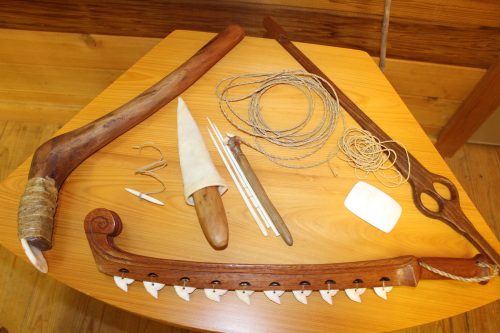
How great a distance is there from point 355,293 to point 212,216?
0.27m

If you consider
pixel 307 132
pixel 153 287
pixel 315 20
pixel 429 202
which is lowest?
pixel 153 287

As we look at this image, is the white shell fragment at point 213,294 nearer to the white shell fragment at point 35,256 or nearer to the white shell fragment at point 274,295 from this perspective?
the white shell fragment at point 274,295

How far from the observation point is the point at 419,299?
619 mm

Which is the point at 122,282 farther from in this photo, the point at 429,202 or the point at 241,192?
the point at 429,202

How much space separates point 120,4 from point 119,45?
0.14m

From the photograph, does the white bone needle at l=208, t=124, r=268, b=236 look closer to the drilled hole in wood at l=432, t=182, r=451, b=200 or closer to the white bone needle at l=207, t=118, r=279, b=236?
the white bone needle at l=207, t=118, r=279, b=236

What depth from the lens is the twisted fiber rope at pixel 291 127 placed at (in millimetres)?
731

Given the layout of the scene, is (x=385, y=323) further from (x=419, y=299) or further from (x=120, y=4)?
(x=120, y=4)

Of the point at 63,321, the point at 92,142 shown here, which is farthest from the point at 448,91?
the point at 63,321

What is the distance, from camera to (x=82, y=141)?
2.20 ft

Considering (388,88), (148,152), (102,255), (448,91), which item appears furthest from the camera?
(448,91)

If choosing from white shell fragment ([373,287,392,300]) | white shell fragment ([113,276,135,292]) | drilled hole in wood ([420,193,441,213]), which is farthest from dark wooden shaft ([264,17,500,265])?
white shell fragment ([113,276,135,292])

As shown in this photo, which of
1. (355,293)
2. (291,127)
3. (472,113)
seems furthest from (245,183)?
(472,113)

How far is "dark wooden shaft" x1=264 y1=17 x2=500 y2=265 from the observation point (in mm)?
651
